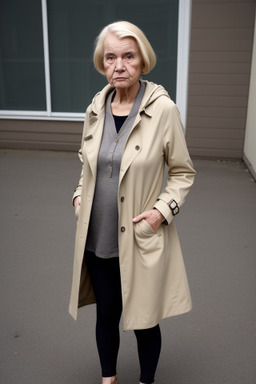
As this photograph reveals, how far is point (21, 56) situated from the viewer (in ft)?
31.0

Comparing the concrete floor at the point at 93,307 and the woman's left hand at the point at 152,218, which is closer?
Answer: the woman's left hand at the point at 152,218

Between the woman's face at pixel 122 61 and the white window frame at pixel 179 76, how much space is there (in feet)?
21.4

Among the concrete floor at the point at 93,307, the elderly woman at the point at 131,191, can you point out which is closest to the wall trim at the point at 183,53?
the concrete floor at the point at 93,307

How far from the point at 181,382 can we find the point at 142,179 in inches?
55.3

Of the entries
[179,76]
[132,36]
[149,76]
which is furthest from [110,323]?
[149,76]

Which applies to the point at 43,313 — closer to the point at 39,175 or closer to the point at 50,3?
the point at 39,175

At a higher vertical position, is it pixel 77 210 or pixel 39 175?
pixel 77 210

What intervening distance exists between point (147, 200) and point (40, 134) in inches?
292

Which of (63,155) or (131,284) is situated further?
(63,155)

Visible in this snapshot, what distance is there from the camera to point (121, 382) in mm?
2951

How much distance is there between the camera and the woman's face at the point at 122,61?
89.1 inches

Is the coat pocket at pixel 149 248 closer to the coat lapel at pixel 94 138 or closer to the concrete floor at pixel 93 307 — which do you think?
the coat lapel at pixel 94 138

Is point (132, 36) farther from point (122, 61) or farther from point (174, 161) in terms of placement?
point (174, 161)

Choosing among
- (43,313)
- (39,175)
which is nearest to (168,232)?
(43,313)
